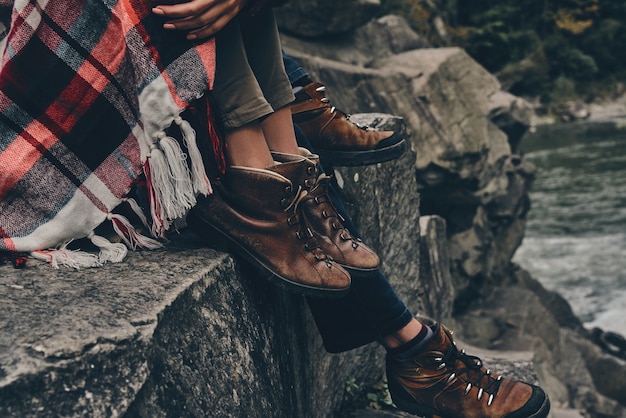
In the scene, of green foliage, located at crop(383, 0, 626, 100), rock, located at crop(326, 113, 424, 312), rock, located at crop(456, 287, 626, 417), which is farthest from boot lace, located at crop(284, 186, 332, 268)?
green foliage, located at crop(383, 0, 626, 100)

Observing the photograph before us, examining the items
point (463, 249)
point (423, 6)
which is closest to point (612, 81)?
point (423, 6)

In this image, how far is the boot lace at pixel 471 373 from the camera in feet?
5.66

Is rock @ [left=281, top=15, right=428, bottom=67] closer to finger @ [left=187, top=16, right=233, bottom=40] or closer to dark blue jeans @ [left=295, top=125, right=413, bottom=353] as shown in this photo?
dark blue jeans @ [left=295, top=125, right=413, bottom=353]

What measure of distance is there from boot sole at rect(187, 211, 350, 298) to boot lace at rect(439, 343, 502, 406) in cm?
42

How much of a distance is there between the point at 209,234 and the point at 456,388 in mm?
713

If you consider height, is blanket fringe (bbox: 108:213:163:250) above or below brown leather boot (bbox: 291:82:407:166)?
above

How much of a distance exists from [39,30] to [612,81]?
1107 inches

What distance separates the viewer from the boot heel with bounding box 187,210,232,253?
4.80ft

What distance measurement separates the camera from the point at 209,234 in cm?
148

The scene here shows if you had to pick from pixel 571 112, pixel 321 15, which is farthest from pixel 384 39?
pixel 571 112

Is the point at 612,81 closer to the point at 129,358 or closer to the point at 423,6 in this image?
the point at 423,6

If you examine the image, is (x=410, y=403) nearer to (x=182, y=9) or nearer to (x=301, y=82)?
(x=301, y=82)

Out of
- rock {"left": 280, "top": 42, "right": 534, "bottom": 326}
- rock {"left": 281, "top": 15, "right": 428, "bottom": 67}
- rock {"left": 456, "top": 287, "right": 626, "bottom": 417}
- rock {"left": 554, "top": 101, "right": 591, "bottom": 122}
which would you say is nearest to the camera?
rock {"left": 456, "top": 287, "right": 626, "bottom": 417}

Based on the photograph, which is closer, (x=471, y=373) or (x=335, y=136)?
(x=471, y=373)
